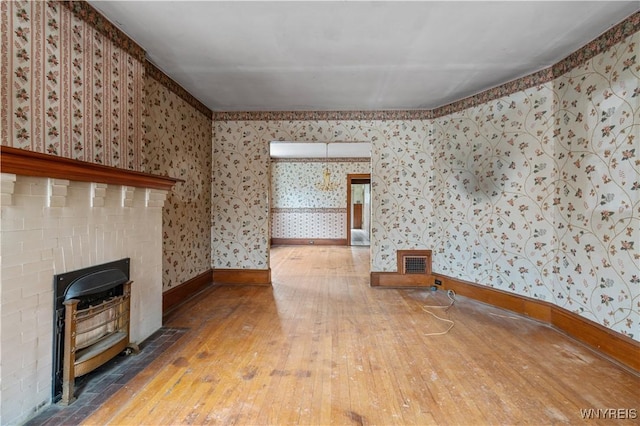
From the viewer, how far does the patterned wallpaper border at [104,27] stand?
6.42 ft

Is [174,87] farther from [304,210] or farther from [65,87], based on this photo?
[304,210]

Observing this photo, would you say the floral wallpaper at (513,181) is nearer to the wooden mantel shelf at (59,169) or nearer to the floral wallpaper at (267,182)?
the floral wallpaper at (267,182)

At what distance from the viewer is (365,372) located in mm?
2016

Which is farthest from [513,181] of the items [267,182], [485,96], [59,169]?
[59,169]

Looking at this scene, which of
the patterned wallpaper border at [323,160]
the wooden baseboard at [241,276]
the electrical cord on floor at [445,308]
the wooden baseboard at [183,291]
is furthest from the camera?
the patterned wallpaper border at [323,160]

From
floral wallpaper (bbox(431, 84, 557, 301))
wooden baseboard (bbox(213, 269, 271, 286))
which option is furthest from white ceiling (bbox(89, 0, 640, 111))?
wooden baseboard (bbox(213, 269, 271, 286))

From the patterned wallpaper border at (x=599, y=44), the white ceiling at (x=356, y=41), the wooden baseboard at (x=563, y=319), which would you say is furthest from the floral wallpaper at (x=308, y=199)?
the patterned wallpaper border at (x=599, y=44)

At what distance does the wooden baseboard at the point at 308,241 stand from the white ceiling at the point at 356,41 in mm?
5617

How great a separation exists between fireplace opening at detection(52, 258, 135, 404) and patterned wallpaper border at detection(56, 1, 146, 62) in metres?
1.72

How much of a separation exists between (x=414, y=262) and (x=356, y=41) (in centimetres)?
300

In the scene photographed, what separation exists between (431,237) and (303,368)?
112 inches

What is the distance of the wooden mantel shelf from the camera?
1.31 metres

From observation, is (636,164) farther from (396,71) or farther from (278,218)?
(278,218)

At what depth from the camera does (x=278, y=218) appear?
8820 mm
